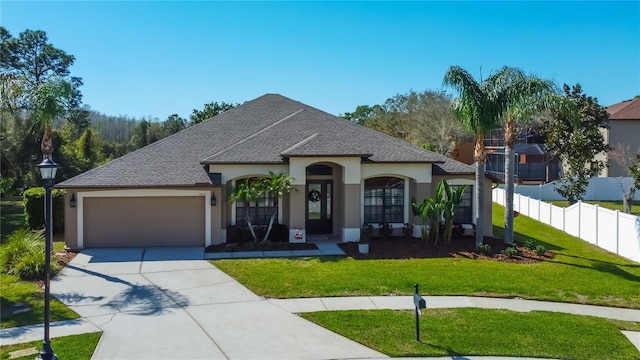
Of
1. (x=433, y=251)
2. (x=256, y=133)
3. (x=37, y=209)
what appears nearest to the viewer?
(x=433, y=251)

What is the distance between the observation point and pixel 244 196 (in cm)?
1656

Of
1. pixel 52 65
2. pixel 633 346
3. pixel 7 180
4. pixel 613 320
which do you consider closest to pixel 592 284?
pixel 613 320

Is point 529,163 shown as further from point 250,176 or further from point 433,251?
point 250,176

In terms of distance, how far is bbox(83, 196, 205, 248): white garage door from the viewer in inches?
656

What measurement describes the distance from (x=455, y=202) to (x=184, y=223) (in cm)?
962

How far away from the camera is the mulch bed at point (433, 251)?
1569cm

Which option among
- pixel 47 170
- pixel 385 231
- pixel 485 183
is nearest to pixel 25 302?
pixel 47 170

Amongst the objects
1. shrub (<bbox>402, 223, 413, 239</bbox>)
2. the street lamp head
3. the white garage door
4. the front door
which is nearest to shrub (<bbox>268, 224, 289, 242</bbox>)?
the front door

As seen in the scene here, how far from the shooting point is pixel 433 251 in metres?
16.4

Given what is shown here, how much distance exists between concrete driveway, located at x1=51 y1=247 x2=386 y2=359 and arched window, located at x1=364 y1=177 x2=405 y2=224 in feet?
23.1

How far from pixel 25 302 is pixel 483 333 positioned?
9795 millimetres

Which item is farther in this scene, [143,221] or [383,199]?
[383,199]

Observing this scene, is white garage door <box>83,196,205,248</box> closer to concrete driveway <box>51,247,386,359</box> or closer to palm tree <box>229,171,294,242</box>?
palm tree <box>229,171,294,242</box>

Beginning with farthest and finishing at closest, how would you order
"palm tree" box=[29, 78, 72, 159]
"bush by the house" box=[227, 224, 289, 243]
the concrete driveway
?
1. "bush by the house" box=[227, 224, 289, 243]
2. "palm tree" box=[29, 78, 72, 159]
3. the concrete driveway
